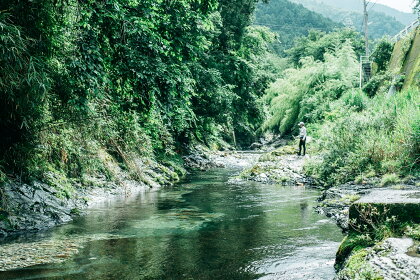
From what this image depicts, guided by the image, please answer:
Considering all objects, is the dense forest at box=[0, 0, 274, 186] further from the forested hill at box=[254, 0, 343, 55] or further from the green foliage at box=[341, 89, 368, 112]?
the forested hill at box=[254, 0, 343, 55]

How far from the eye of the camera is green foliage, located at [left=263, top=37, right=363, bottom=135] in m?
29.4

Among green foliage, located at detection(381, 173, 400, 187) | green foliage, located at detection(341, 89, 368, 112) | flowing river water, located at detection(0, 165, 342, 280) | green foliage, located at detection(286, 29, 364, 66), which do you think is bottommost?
flowing river water, located at detection(0, 165, 342, 280)

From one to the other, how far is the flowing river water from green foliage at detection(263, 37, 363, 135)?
18.8m

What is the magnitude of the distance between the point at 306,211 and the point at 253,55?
17.8 metres

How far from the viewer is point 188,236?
7.45 metres

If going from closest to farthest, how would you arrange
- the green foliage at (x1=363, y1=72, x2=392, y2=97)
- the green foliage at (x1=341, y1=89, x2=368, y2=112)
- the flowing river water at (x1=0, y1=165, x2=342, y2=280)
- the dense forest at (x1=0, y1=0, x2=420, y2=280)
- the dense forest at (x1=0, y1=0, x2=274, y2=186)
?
the flowing river water at (x1=0, y1=165, x2=342, y2=280), the dense forest at (x1=0, y1=0, x2=420, y2=280), the dense forest at (x1=0, y1=0, x2=274, y2=186), the green foliage at (x1=341, y1=89, x2=368, y2=112), the green foliage at (x1=363, y1=72, x2=392, y2=97)

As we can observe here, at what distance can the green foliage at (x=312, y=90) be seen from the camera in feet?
96.5

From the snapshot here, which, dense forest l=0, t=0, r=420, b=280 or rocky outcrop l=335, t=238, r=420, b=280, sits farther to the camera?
dense forest l=0, t=0, r=420, b=280

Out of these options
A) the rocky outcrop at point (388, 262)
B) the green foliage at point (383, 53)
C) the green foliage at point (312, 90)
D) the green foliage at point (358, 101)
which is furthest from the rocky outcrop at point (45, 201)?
the green foliage at point (383, 53)

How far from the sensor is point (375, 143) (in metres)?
12.0

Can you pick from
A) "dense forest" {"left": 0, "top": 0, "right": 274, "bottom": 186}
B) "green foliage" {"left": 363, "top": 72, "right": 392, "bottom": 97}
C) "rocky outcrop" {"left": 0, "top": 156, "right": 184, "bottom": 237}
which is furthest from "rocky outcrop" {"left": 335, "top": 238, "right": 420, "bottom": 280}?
"green foliage" {"left": 363, "top": 72, "right": 392, "bottom": 97}

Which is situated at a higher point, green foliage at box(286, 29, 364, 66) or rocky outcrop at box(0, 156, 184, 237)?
green foliage at box(286, 29, 364, 66)

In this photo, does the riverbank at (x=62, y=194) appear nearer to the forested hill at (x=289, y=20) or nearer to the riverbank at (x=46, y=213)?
the riverbank at (x=46, y=213)

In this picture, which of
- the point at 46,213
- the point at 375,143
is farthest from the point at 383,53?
the point at 46,213
